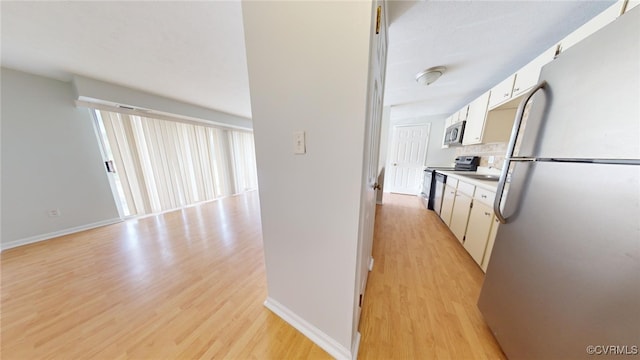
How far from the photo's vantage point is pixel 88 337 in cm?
114

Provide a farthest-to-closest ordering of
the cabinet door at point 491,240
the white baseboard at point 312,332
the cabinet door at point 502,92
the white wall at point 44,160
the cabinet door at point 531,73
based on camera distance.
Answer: the white wall at point 44,160
the cabinet door at point 502,92
the cabinet door at point 491,240
the cabinet door at point 531,73
the white baseboard at point 312,332

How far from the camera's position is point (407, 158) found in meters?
4.66

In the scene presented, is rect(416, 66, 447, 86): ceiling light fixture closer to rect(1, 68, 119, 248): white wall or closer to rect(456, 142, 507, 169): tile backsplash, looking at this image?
rect(456, 142, 507, 169): tile backsplash

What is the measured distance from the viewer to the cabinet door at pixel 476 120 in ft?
7.79

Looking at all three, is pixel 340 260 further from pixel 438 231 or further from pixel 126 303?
pixel 438 231

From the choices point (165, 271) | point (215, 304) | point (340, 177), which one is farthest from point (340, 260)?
point (165, 271)

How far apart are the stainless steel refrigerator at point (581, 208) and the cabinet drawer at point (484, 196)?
84cm

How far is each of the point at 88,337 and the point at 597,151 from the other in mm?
2928

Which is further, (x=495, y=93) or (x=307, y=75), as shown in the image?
(x=495, y=93)

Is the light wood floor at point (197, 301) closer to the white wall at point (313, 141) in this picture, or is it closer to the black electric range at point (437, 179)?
the white wall at point (313, 141)

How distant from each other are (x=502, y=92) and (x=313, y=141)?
103 inches
